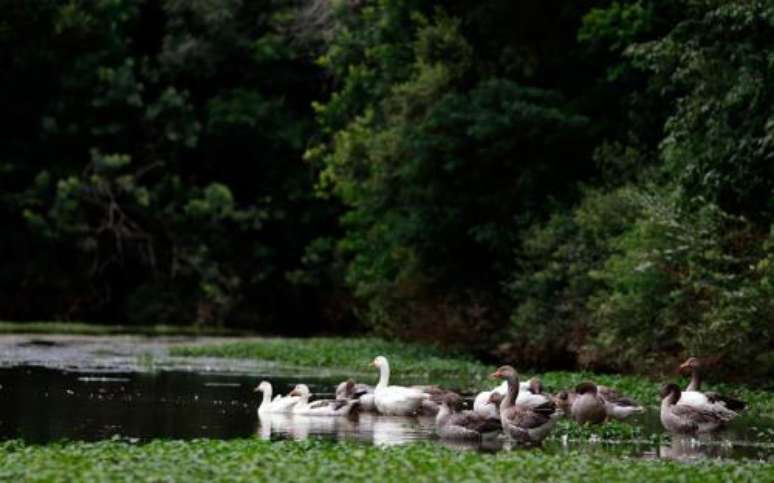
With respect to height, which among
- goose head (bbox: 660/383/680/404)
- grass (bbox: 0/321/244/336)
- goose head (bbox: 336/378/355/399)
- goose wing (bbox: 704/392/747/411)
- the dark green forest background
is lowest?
goose head (bbox: 336/378/355/399)

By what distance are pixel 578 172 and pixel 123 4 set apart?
82.8 ft

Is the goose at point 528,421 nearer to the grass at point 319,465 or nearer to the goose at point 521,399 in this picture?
the goose at point 521,399

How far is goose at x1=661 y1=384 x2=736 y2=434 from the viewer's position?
78.2ft

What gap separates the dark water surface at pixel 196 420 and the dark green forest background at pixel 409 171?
692 centimetres

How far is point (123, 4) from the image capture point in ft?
214

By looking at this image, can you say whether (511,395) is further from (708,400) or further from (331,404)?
(331,404)

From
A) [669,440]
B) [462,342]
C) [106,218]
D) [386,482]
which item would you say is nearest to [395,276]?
[462,342]

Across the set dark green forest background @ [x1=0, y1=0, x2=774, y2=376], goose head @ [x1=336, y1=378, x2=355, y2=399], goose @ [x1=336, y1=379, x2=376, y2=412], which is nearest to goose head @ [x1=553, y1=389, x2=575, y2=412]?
goose @ [x1=336, y1=379, x2=376, y2=412]

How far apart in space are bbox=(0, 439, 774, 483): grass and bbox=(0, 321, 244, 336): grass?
34.4m

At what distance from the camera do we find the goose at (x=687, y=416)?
2384 cm

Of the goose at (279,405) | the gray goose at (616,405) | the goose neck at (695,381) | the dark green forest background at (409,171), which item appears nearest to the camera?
the gray goose at (616,405)

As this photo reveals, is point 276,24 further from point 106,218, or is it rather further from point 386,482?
point 386,482

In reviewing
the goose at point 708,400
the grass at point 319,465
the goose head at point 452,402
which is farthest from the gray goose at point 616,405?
the grass at point 319,465

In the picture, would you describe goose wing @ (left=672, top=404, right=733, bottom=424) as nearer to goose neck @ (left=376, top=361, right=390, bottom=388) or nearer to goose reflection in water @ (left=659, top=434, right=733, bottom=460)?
goose reflection in water @ (left=659, top=434, right=733, bottom=460)
